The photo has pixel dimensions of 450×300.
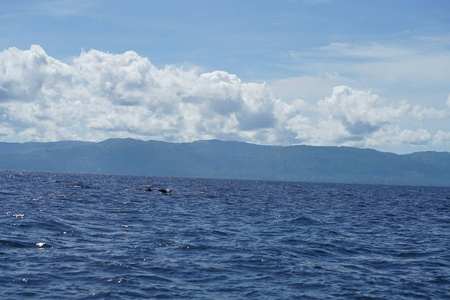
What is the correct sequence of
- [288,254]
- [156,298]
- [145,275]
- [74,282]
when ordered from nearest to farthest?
[156,298], [74,282], [145,275], [288,254]

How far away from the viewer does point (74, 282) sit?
21.0 m

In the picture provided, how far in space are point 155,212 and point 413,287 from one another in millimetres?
35016

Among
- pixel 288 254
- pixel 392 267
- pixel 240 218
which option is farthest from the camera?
pixel 240 218

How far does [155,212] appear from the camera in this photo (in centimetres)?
5294

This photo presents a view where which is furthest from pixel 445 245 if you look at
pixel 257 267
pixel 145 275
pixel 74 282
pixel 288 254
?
pixel 74 282

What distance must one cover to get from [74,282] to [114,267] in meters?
3.18

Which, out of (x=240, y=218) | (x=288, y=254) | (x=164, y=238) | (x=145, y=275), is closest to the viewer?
(x=145, y=275)

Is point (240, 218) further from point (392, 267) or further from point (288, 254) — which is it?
point (392, 267)

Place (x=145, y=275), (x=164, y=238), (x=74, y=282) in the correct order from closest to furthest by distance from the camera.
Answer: (x=74, y=282)
(x=145, y=275)
(x=164, y=238)

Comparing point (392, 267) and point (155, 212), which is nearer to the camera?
point (392, 267)

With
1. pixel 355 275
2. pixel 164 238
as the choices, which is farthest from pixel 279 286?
pixel 164 238

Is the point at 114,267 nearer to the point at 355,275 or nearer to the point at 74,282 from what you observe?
the point at 74,282

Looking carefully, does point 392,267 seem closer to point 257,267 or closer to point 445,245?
point 257,267

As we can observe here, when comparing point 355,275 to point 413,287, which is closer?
point 413,287
